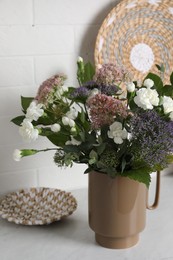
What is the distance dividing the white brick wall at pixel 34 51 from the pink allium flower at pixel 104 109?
16.1 inches

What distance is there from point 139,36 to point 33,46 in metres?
0.31

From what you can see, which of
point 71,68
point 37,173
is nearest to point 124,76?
point 71,68

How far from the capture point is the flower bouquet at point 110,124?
0.83 m

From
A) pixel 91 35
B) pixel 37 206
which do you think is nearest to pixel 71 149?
pixel 37 206

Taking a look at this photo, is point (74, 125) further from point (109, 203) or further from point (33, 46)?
point (33, 46)

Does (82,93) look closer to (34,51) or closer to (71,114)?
(71,114)

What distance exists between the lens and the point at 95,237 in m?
1.02

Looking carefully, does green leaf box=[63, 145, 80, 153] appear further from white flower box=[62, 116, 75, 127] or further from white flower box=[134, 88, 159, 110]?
white flower box=[134, 88, 159, 110]

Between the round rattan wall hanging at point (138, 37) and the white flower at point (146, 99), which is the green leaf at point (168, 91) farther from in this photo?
the round rattan wall hanging at point (138, 37)

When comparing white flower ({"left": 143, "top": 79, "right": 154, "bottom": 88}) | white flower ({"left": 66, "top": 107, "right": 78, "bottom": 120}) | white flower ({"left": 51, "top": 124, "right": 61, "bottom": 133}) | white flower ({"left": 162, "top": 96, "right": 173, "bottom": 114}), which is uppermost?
white flower ({"left": 143, "top": 79, "right": 154, "bottom": 88})

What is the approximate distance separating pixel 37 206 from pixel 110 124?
0.42 m

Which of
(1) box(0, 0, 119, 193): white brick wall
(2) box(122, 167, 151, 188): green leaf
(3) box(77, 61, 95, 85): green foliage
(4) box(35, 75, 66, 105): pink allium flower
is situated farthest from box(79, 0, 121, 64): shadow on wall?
(2) box(122, 167, 151, 188): green leaf

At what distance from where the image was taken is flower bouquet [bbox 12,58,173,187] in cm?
83

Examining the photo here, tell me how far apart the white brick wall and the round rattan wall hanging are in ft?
0.13
